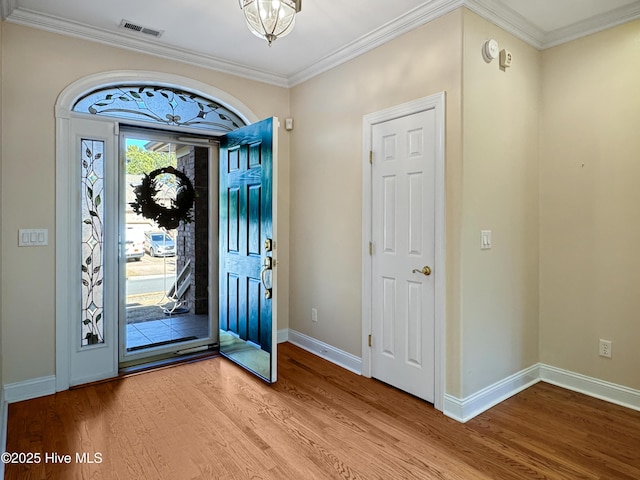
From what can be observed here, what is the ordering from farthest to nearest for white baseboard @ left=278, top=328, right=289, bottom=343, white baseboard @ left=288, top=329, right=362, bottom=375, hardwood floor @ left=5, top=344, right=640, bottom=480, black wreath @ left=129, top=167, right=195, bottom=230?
white baseboard @ left=278, top=328, right=289, bottom=343 → black wreath @ left=129, top=167, right=195, bottom=230 → white baseboard @ left=288, top=329, right=362, bottom=375 → hardwood floor @ left=5, top=344, right=640, bottom=480

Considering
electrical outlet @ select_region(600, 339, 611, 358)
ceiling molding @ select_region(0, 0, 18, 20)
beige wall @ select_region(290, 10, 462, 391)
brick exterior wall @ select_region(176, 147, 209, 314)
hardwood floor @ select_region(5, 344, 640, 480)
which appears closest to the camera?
hardwood floor @ select_region(5, 344, 640, 480)

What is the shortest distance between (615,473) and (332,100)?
3.35 m

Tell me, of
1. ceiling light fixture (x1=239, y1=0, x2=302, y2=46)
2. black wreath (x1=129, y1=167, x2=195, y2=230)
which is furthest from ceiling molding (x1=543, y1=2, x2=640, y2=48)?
black wreath (x1=129, y1=167, x2=195, y2=230)

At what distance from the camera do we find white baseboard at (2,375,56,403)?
2.79 metres

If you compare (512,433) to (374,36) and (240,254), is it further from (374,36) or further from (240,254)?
(374,36)

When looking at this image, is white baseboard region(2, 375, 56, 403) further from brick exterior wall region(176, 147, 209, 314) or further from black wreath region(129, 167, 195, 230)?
black wreath region(129, 167, 195, 230)

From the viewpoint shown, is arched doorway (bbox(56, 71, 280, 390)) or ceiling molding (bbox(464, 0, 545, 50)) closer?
ceiling molding (bbox(464, 0, 545, 50))

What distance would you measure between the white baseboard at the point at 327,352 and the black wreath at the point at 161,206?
1.66 m

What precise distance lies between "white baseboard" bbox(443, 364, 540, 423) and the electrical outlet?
504 millimetres

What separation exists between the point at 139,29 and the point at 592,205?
379 centimetres

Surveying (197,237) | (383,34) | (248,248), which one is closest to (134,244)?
(197,237)

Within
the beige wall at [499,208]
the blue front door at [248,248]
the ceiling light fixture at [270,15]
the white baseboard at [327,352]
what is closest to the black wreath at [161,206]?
the blue front door at [248,248]

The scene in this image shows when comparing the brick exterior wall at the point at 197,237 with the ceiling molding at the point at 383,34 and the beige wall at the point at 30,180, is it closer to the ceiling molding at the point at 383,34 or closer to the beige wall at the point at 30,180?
the beige wall at the point at 30,180

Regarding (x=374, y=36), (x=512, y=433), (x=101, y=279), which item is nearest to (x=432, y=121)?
(x=374, y=36)
